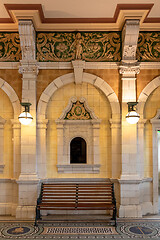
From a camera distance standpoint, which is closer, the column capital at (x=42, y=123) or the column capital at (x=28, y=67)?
the column capital at (x=28, y=67)

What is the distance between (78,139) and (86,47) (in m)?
2.81

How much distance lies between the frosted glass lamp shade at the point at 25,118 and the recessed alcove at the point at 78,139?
3.23 feet

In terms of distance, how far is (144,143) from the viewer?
27.1ft

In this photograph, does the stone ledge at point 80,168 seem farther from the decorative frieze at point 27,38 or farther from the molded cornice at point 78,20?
the molded cornice at point 78,20

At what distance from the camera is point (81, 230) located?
6664mm

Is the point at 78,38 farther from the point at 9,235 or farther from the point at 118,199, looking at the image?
the point at 9,235

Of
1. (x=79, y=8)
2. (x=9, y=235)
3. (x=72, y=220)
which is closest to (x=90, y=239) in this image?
(x=72, y=220)

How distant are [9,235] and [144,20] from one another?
6741 mm

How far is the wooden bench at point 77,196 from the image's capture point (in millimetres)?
7212

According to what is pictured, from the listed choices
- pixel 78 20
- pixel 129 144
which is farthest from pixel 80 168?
pixel 78 20

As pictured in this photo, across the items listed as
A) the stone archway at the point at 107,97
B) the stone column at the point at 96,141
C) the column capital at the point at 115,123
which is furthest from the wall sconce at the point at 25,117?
the column capital at the point at 115,123

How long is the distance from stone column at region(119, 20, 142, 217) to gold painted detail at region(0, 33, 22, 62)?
124 inches

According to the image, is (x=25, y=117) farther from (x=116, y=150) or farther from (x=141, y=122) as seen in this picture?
(x=141, y=122)

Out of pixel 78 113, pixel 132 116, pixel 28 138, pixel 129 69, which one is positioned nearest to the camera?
pixel 132 116
